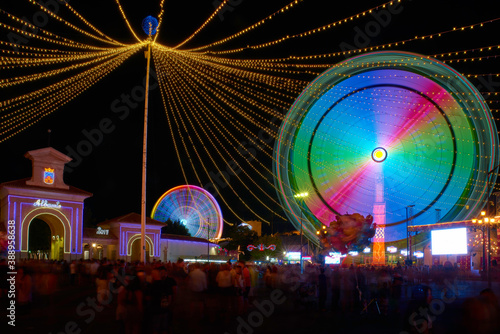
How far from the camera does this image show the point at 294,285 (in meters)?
22.8

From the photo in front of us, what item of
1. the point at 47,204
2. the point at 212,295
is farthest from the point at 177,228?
the point at 212,295

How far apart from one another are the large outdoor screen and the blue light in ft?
95.6

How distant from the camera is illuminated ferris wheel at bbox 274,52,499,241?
3584 centimetres

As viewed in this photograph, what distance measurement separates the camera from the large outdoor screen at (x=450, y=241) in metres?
41.8

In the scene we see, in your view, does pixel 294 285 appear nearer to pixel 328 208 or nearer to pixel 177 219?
pixel 328 208

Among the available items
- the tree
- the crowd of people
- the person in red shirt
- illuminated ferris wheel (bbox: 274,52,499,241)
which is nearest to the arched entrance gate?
the crowd of people

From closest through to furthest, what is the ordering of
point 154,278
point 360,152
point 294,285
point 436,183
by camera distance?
point 154,278, point 294,285, point 436,183, point 360,152

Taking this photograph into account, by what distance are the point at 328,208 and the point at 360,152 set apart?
5570 mm

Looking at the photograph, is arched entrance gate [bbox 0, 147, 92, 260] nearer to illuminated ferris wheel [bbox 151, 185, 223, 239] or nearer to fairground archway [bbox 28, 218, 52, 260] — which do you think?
fairground archway [bbox 28, 218, 52, 260]

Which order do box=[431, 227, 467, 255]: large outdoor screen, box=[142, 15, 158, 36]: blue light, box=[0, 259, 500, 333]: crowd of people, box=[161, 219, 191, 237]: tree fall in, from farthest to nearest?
box=[161, 219, 191, 237]: tree, box=[431, 227, 467, 255]: large outdoor screen, box=[142, 15, 158, 36]: blue light, box=[0, 259, 500, 333]: crowd of people

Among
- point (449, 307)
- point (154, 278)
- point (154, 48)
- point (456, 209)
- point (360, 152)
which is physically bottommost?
point (449, 307)

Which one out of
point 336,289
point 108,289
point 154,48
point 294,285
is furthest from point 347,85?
point 108,289

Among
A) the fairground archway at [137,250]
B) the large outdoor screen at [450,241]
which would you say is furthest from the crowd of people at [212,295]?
the fairground archway at [137,250]

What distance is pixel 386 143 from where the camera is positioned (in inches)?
1576
